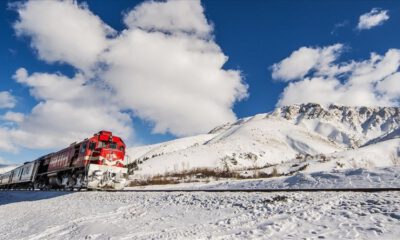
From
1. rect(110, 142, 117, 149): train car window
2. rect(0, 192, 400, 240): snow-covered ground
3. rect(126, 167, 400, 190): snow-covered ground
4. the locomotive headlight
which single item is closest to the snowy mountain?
rect(126, 167, 400, 190): snow-covered ground

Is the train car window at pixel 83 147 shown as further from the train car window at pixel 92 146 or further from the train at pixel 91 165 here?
the train car window at pixel 92 146

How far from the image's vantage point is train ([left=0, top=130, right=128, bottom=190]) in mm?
22484

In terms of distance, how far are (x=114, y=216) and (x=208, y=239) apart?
16.8 ft

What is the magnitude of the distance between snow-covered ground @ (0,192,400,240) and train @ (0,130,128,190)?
874 cm

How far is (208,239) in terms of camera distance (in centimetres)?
698

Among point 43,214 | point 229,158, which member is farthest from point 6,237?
point 229,158

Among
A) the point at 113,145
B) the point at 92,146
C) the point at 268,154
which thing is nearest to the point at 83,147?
the point at 92,146

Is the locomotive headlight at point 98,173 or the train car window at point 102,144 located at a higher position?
the train car window at point 102,144

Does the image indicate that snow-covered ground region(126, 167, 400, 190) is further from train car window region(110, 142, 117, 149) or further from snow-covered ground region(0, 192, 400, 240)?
train car window region(110, 142, 117, 149)

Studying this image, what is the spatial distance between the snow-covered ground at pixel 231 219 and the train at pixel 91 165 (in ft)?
Result: 28.7

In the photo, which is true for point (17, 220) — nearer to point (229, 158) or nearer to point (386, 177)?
point (386, 177)

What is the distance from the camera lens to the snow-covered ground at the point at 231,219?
21.5 feet

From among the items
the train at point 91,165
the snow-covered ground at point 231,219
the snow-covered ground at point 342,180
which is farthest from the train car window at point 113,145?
the snow-covered ground at point 231,219

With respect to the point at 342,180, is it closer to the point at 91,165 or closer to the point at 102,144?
the point at 91,165
